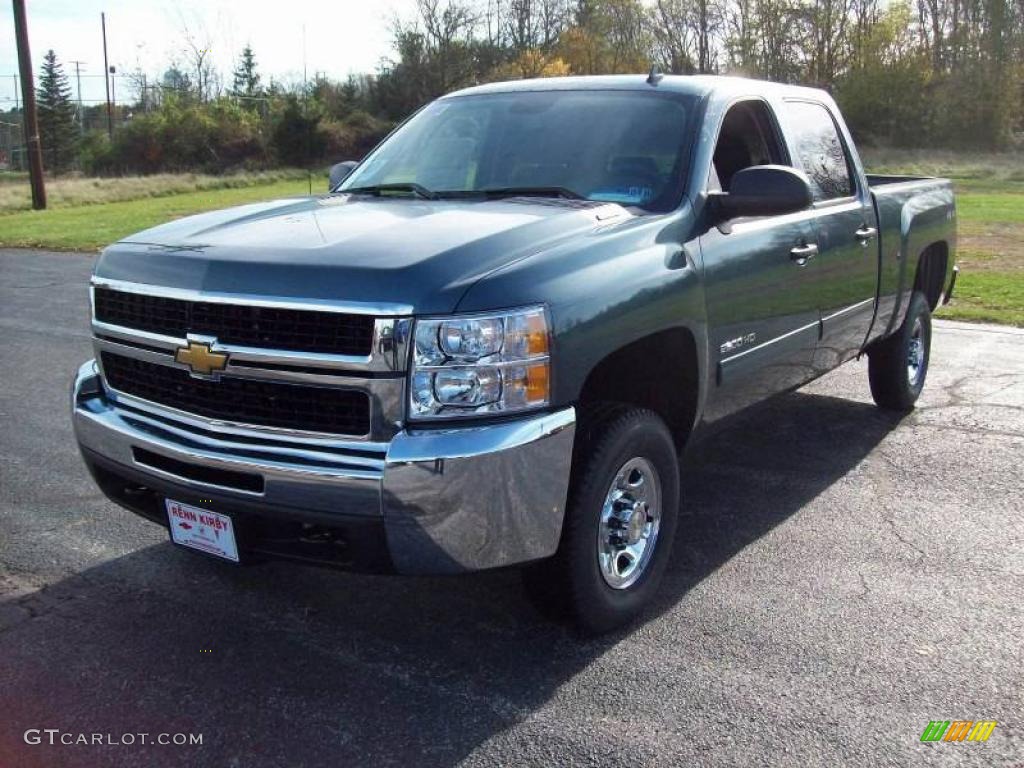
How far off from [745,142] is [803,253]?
59cm

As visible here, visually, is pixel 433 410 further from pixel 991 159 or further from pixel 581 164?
pixel 991 159

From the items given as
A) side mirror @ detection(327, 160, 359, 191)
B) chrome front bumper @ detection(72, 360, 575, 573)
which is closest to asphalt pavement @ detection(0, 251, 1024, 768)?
chrome front bumper @ detection(72, 360, 575, 573)

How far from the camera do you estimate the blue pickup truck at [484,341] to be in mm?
2939

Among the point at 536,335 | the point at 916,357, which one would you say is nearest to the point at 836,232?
the point at 916,357

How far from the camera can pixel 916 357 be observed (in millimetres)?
6609

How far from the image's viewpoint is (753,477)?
533 cm

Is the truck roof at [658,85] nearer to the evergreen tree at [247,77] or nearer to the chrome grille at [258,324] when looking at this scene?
the chrome grille at [258,324]

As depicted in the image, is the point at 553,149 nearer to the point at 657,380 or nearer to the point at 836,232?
the point at 657,380

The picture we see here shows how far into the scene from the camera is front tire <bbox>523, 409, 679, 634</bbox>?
3297 millimetres

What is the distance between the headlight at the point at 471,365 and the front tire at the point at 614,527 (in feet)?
1.56

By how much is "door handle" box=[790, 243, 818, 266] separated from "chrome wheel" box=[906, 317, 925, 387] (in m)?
2.12

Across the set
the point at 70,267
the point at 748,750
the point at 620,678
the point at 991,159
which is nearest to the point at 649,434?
Answer: the point at 620,678

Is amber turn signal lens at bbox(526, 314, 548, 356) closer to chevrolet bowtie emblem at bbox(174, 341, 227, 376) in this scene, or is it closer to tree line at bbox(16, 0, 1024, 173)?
chevrolet bowtie emblem at bbox(174, 341, 227, 376)
